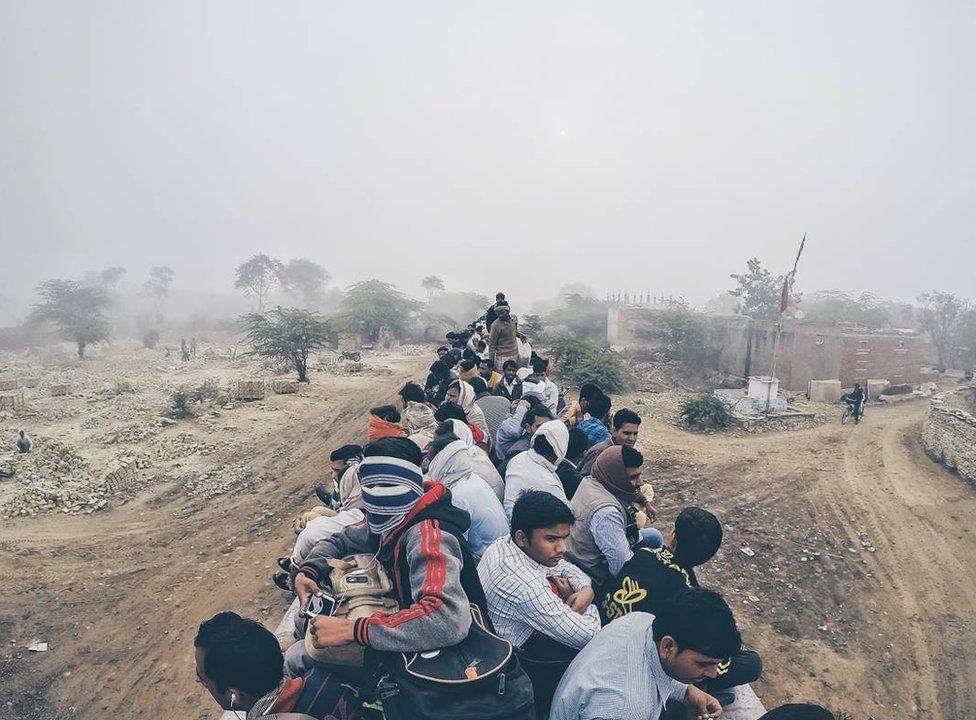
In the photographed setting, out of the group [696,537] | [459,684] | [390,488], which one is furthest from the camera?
[696,537]

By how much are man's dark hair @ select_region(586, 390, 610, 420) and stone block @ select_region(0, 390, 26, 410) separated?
15.0 m

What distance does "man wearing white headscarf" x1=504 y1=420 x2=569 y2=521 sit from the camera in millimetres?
3594

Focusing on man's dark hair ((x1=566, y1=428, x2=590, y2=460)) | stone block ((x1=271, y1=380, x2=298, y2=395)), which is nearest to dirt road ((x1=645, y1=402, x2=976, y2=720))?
man's dark hair ((x1=566, y1=428, x2=590, y2=460))

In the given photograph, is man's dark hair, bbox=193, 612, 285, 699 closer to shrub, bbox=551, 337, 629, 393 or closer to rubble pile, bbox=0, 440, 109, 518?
rubble pile, bbox=0, 440, 109, 518

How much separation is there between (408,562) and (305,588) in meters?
0.65

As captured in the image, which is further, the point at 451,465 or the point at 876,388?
the point at 876,388

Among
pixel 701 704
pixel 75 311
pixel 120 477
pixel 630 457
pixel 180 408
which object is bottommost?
pixel 120 477

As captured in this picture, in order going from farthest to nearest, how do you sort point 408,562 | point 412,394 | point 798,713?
point 412,394, point 408,562, point 798,713

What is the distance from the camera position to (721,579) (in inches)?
236

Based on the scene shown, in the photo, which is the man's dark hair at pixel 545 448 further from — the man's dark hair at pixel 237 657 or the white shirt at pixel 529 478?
the man's dark hair at pixel 237 657

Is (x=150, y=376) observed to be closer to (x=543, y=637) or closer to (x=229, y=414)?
Answer: (x=229, y=414)

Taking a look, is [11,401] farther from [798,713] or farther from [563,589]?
[798,713]

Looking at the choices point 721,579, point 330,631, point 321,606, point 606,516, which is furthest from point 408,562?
point 721,579

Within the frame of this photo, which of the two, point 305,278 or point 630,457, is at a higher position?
point 305,278
